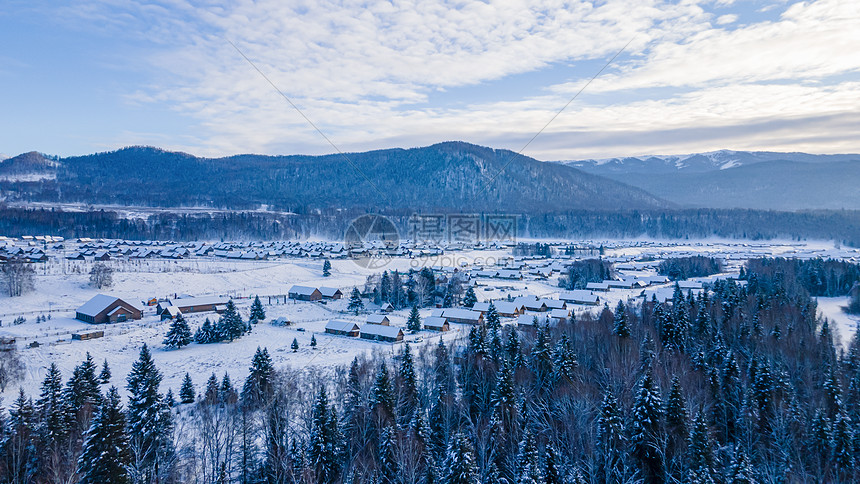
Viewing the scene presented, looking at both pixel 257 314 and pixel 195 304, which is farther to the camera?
pixel 195 304

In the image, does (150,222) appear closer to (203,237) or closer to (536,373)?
(203,237)

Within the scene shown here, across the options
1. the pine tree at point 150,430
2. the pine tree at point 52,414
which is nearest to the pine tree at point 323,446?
the pine tree at point 150,430

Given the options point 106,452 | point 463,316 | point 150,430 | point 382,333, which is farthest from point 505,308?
point 106,452

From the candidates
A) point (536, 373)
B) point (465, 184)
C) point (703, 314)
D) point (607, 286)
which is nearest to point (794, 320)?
point (703, 314)

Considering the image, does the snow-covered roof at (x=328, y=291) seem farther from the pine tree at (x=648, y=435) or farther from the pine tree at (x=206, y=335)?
the pine tree at (x=648, y=435)
